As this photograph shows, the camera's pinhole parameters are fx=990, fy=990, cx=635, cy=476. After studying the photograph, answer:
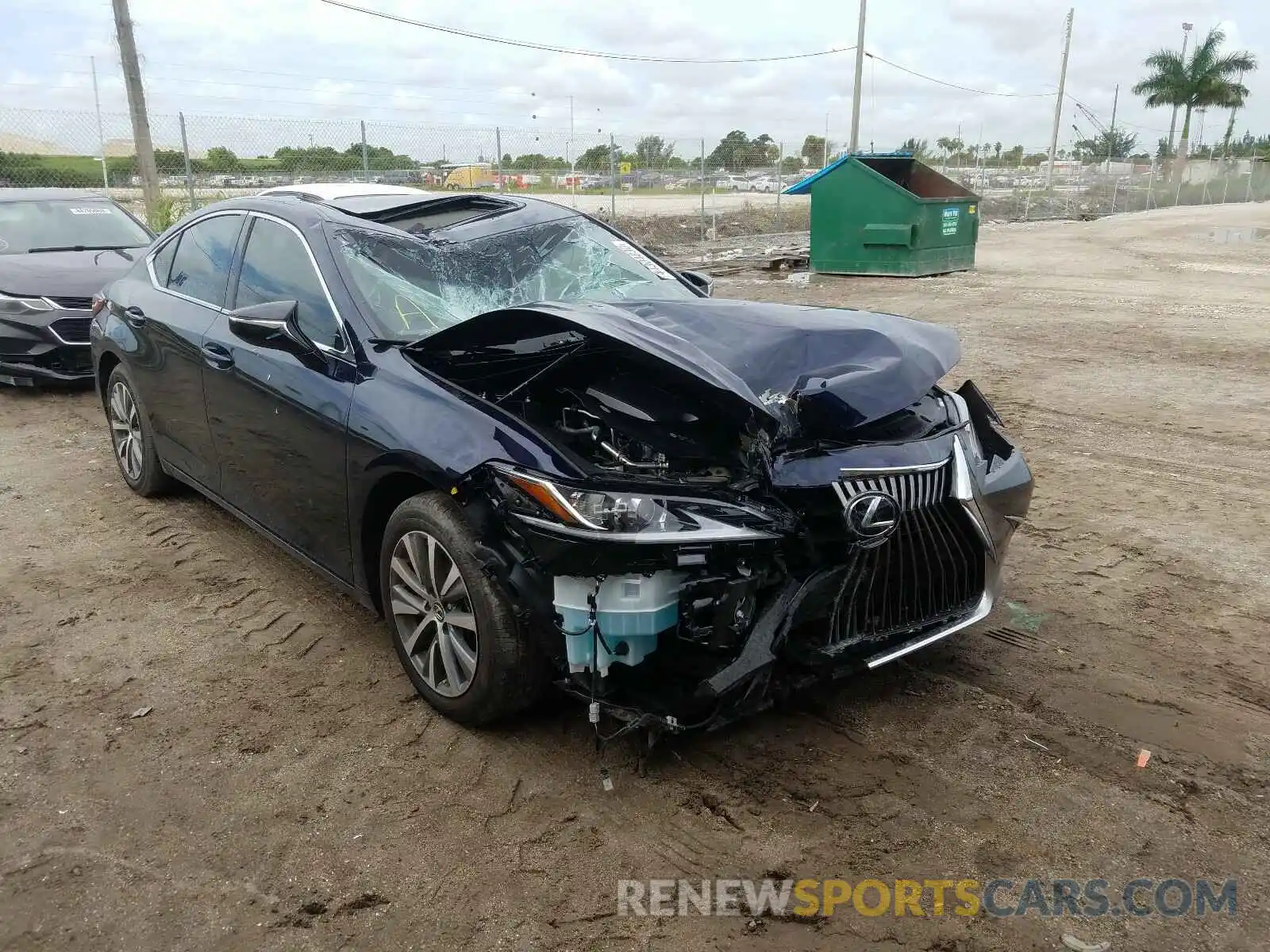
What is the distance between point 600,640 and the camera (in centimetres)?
278

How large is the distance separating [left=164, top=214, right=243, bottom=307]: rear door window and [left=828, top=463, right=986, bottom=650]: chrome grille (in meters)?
3.08

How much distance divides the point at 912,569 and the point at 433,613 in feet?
5.06

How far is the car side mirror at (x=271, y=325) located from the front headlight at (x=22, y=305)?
5.21m

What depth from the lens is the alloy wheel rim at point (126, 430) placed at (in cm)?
539

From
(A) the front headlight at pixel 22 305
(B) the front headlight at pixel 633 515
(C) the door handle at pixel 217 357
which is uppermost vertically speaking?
(C) the door handle at pixel 217 357

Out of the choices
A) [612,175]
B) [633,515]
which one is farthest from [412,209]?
[612,175]

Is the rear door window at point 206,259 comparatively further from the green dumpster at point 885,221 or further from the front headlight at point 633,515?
the green dumpster at point 885,221

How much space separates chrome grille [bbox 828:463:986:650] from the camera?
298 cm

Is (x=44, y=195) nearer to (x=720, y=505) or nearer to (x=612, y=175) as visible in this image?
(x=720, y=505)

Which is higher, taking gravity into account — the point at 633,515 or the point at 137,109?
the point at 137,109

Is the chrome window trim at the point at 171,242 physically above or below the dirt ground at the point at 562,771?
above

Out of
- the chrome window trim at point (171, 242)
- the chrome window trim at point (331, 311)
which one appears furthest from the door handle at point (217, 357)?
the chrome window trim at point (331, 311)

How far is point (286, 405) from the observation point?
377 cm

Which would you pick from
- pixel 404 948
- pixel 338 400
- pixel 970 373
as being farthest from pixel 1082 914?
pixel 970 373
